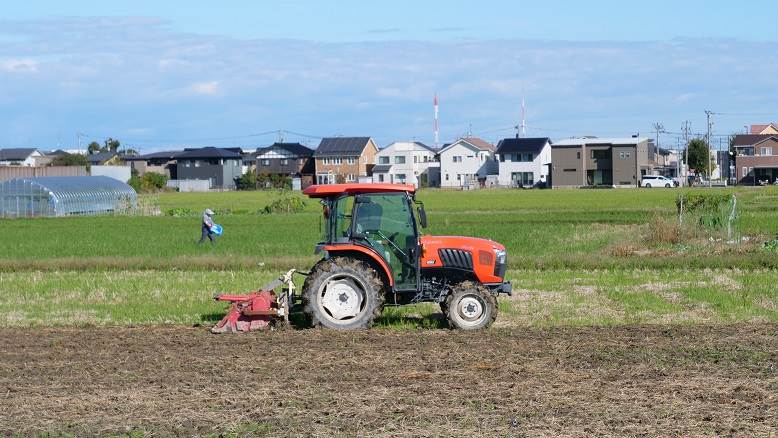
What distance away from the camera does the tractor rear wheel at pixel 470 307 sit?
13297 millimetres

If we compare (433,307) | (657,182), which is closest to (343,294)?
(433,307)

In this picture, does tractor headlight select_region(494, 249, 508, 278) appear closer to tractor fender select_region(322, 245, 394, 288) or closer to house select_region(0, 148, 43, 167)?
tractor fender select_region(322, 245, 394, 288)

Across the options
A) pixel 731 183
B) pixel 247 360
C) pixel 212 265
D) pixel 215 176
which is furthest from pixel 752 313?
pixel 215 176

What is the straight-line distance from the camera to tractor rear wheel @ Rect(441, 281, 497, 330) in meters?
13.3

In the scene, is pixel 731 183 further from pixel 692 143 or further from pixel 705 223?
pixel 705 223

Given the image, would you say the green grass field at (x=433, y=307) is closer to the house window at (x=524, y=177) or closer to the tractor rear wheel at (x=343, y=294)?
the tractor rear wheel at (x=343, y=294)

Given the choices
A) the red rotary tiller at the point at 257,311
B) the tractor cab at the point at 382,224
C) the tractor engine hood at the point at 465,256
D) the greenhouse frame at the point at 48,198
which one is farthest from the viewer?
the greenhouse frame at the point at 48,198

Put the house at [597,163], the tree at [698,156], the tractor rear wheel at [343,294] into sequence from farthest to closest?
the tree at [698,156] → the house at [597,163] → the tractor rear wheel at [343,294]

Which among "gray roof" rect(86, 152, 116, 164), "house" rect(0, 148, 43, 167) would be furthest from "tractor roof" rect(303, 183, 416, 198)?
"house" rect(0, 148, 43, 167)

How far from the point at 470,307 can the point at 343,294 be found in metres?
1.65

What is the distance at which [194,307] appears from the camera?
53.5 feet

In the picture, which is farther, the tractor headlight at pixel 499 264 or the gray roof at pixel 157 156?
the gray roof at pixel 157 156

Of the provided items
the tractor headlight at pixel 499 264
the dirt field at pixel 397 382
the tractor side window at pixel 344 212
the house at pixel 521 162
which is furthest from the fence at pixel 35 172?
the tractor headlight at pixel 499 264

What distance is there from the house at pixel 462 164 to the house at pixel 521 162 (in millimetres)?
4273
